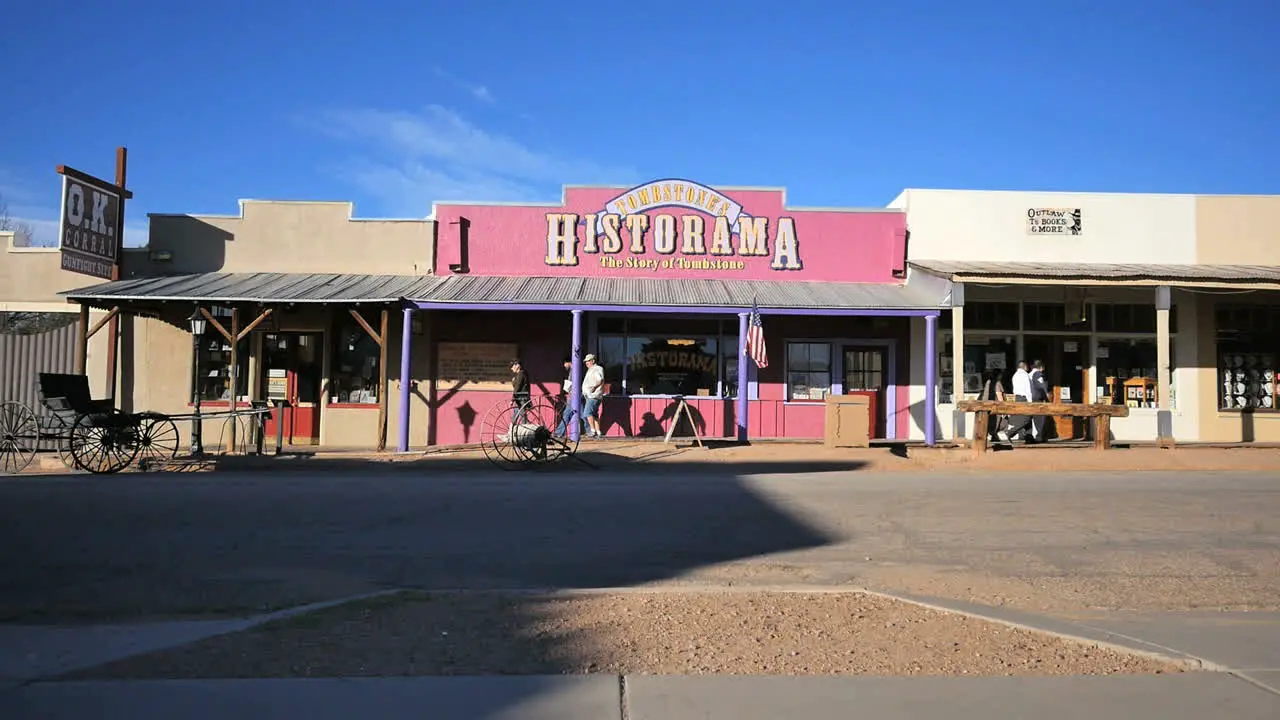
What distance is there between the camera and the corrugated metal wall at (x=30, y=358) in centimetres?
1897

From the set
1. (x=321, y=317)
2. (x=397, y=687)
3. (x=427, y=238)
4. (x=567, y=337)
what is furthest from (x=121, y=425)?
(x=397, y=687)

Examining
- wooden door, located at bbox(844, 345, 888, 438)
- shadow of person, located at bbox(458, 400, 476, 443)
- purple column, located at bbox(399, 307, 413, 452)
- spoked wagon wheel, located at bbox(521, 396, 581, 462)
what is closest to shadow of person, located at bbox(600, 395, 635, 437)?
spoked wagon wheel, located at bbox(521, 396, 581, 462)

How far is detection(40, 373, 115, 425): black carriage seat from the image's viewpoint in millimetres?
14141

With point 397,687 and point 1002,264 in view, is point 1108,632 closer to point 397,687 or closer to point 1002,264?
point 397,687

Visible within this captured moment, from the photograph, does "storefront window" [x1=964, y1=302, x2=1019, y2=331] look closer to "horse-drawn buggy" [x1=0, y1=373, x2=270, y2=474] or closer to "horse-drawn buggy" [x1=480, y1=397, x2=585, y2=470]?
"horse-drawn buggy" [x1=480, y1=397, x2=585, y2=470]

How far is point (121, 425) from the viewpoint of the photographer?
14.8 m

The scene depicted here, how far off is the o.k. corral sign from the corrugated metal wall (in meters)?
1.64

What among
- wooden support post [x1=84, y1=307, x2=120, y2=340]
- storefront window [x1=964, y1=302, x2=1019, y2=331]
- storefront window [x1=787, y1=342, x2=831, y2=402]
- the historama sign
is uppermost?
the historama sign

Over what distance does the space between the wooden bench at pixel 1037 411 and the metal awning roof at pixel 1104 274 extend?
245 centimetres

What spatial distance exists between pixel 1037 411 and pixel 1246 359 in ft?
25.2

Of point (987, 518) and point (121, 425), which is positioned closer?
A: point (987, 518)

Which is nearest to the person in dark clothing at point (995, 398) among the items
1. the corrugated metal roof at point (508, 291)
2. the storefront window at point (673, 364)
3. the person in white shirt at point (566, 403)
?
the corrugated metal roof at point (508, 291)

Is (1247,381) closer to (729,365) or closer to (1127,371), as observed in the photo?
(1127,371)

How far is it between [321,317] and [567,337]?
16.3ft
